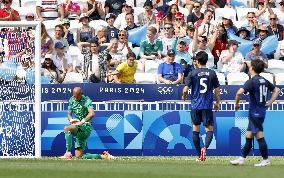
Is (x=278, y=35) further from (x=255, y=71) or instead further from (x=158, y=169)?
(x=158, y=169)

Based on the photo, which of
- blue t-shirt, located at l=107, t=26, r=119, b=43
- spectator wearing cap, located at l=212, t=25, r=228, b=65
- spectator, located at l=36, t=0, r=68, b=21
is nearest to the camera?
blue t-shirt, located at l=107, t=26, r=119, b=43

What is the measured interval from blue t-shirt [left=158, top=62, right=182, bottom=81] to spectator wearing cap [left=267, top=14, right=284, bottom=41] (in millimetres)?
4503

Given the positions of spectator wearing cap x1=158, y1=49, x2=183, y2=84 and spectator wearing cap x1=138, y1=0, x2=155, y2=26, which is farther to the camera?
spectator wearing cap x1=138, y1=0, x2=155, y2=26

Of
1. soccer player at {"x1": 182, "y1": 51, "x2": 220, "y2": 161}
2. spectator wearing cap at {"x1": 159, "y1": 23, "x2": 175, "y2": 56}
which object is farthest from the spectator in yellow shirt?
soccer player at {"x1": 182, "y1": 51, "x2": 220, "y2": 161}

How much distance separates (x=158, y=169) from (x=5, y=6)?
1067 cm

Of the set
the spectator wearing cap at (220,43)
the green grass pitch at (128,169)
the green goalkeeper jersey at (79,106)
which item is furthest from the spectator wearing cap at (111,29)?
the green grass pitch at (128,169)

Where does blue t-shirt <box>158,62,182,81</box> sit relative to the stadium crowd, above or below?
below

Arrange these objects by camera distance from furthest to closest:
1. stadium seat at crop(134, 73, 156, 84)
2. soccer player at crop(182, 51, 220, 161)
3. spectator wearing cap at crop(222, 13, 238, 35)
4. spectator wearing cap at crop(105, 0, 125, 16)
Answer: spectator wearing cap at crop(105, 0, 125, 16)
spectator wearing cap at crop(222, 13, 238, 35)
stadium seat at crop(134, 73, 156, 84)
soccer player at crop(182, 51, 220, 161)

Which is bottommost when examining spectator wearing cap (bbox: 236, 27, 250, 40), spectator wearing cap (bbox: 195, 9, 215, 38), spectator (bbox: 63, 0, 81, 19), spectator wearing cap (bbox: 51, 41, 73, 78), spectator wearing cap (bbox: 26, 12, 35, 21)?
spectator wearing cap (bbox: 51, 41, 73, 78)

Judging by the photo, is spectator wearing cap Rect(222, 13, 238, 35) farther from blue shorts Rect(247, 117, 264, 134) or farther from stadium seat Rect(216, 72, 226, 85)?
blue shorts Rect(247, 117, 264, 134)

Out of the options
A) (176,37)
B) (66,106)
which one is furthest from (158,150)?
(176,37)

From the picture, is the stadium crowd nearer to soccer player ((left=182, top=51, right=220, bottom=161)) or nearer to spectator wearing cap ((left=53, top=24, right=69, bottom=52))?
spectator wearing cap ((left=53, top=24, right=69, bottom=52))

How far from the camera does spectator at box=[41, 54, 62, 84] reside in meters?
26.6

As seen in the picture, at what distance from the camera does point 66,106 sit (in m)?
25.4
